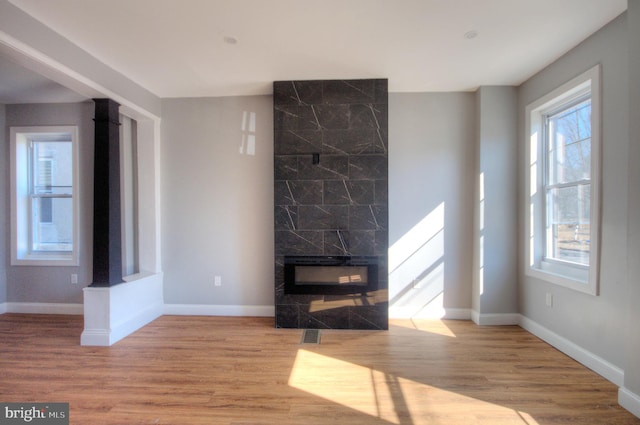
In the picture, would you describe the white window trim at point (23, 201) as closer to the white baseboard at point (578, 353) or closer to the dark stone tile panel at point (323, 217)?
the dark stone tile panel at point (323, 217)

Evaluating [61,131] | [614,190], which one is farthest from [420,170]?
[61,131]

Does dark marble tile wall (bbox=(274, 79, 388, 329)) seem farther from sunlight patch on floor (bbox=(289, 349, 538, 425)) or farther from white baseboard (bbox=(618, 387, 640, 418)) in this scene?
white baseboard (bbox=(618, 387, 640, 418))

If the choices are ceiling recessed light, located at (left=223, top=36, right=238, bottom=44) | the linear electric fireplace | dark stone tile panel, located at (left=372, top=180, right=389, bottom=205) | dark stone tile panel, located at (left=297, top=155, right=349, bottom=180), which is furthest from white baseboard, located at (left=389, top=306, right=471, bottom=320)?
ceiling recessed light, located at (left=223, top=36, right=238, bottom=44)

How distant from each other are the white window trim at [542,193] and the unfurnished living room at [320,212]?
0.07ft

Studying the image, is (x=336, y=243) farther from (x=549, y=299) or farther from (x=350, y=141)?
(x=549, y=299)

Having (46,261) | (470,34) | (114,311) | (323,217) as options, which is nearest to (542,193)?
(470,34)

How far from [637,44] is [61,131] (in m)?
5.64

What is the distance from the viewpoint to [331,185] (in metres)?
3.16

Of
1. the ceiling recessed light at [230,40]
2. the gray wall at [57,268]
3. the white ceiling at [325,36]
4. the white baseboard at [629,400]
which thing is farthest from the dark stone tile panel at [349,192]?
the gray wall at [57,268]

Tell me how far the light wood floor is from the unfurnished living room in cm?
2

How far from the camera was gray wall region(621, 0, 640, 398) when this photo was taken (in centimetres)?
178

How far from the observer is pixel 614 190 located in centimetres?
212

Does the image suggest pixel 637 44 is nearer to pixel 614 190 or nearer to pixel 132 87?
pixel 614 190

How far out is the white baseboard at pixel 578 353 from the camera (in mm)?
2105
